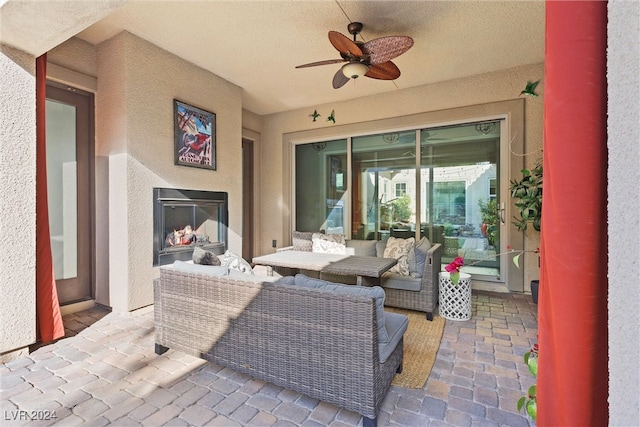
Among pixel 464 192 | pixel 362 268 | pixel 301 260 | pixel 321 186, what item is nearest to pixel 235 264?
pixel 301 260

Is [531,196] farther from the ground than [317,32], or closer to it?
closer to it

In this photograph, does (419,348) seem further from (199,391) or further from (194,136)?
(194,136)

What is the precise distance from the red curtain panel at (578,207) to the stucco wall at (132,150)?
11.9 ft

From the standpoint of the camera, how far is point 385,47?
8.76ft

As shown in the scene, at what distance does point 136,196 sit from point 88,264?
106 cm

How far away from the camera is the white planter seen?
127 inches

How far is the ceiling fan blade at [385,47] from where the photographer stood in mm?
2564

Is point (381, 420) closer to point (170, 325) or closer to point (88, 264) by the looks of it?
point (170, 325)

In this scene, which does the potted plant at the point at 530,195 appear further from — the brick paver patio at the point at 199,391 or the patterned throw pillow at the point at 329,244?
the patterned throw pillow at the point at 329,244

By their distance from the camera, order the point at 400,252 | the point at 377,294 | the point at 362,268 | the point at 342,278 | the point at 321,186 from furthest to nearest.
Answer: the point at 321,186
the point at 342,278
the point at 400,252
the point at 362,268
the point at 377,294

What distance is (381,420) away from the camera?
1714mm

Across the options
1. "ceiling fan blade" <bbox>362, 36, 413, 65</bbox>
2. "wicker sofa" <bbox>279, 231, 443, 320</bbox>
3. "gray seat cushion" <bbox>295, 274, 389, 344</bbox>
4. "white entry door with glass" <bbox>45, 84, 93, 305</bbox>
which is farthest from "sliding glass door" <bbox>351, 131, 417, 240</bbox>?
"white entry door with glass" <bbox>45, 84, 93, 305</bbox>

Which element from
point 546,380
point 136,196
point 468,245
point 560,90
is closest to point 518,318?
point 468,245
